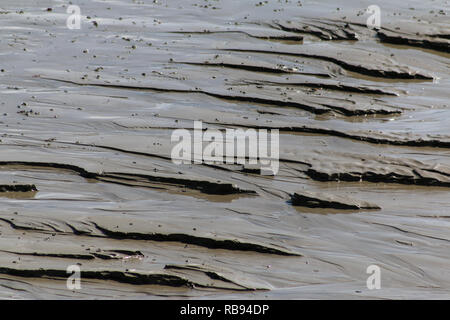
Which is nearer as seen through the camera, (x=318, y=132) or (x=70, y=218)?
(x=70, y=218)

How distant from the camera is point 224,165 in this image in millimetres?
7668

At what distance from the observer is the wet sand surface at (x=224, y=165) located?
598 centimetres

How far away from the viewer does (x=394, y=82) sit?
10.2 m

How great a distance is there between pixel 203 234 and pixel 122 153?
72.0 inches

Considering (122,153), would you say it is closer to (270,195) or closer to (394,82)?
(270,195)

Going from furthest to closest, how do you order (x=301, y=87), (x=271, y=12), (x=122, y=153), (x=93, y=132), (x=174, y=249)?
(x=271, y=12)
(x=301, y=87)
(x=93, y=132)
(x=122, y=153)
(x=174, y=249)

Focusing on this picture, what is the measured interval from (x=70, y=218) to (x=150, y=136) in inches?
75.5

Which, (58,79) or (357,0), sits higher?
(357,0)

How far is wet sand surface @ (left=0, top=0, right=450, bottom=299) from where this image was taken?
19.6 ft

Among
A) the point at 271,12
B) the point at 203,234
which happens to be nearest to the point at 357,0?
the point at 271,12
